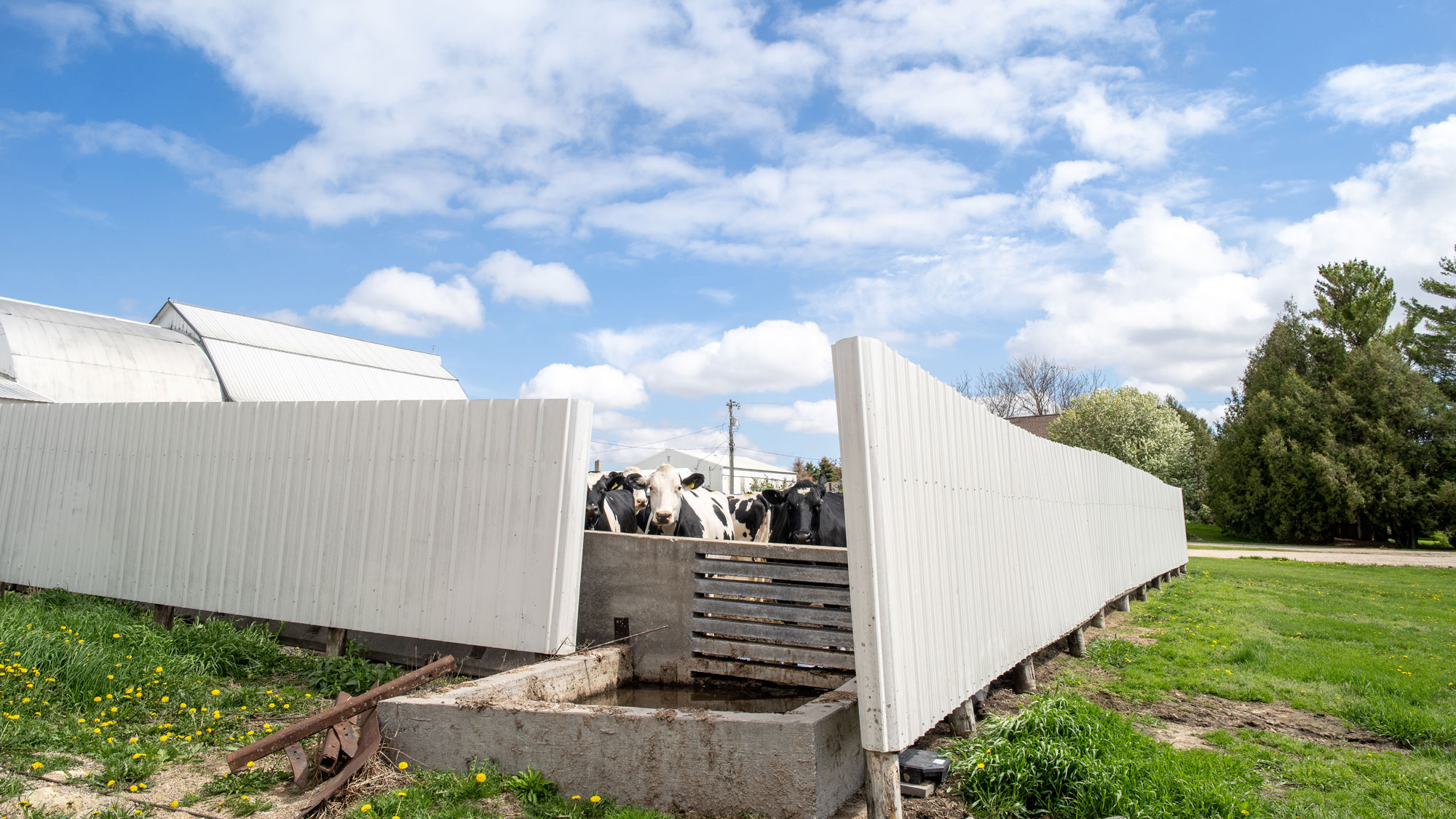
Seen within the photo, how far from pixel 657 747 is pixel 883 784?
997 mm

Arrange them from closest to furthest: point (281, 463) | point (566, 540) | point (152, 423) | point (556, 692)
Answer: point (556, 692)
point (566, 540)
point (281, 463)
point (152, 423)

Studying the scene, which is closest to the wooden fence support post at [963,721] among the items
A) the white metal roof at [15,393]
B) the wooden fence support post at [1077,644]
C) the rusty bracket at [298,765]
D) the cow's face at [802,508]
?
the wooden fence support post at [1077,644]

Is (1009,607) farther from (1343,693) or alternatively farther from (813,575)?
(1343,693)

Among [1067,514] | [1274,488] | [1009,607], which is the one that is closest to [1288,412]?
[1274,488]

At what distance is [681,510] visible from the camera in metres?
9.41

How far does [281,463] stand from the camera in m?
7.14

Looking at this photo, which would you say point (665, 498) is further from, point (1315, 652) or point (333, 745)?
point (1315, 652)

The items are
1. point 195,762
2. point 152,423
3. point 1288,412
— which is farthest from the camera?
point 1288,412

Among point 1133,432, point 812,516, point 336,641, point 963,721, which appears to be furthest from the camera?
point 1133,432

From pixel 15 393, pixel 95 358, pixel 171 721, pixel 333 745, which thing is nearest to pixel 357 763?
pixel 333 745

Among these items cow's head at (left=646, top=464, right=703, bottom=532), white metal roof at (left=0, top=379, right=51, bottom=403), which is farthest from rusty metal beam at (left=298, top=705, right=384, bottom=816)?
white metal roof at (left=0, top=379, right=51, bottom=403)

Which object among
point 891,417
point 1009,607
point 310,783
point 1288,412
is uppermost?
point 1288,412

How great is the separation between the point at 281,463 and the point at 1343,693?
27.9ft

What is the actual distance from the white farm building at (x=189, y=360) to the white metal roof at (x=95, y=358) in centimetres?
3
